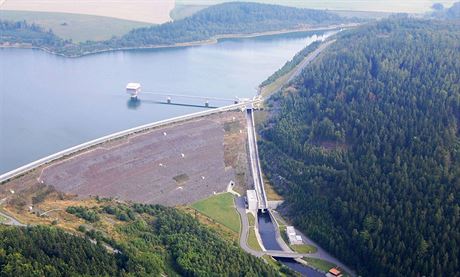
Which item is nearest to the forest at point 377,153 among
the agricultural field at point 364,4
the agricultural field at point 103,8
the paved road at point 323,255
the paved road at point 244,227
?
the paved road at point 323,255

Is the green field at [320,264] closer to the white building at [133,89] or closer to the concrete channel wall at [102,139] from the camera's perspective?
the concrete channel wall at [102,139]

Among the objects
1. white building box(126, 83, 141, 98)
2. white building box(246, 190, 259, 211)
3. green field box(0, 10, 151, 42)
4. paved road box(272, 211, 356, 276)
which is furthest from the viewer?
green field box(0, 10, 151, 42)

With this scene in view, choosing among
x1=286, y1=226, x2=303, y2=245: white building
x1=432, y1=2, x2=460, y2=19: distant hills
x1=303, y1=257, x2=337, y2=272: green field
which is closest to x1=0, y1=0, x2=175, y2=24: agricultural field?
x1=432, y1=2, x2=460, y2=19: distant hills

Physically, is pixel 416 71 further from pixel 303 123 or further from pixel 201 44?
pixel 201 44

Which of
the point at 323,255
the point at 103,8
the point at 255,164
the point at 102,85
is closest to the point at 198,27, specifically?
the point at 103,8

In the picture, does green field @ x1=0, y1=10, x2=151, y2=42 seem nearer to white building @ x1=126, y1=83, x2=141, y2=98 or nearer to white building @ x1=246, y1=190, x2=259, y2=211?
white building @ x1=126, y1=83, x2=141, y2=98

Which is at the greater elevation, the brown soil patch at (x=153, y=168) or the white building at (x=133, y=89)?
the white building at (x=133, y=89)
